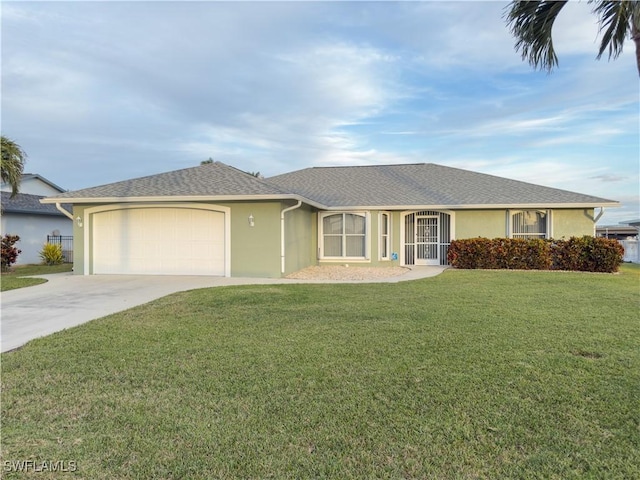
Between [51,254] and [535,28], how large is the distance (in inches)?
824

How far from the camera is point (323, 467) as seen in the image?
2652 millimetres

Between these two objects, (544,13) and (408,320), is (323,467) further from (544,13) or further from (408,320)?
(544,13)

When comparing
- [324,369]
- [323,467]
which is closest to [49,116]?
[324,369]

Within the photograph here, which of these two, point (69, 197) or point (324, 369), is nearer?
point (324, 369)

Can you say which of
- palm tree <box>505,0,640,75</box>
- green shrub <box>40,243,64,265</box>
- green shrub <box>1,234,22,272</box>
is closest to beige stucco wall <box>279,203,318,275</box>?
palm tree <box>505,0,640,75</box>

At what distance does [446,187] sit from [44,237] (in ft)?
67.0

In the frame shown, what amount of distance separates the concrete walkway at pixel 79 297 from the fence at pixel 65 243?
390 inches

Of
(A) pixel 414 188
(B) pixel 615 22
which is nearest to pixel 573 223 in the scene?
(A) pixel 414 188

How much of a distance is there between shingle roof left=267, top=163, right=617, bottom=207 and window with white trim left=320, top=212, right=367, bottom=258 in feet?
1.97

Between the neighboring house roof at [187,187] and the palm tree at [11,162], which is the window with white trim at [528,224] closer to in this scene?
the neighboring house roof at [187,187]

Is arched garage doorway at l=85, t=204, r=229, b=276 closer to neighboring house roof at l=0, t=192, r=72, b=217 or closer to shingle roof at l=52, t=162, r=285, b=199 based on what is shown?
shingle roof at l=52, t=162, r=285, b=199

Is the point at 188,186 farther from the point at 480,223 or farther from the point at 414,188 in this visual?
the point at 480,223

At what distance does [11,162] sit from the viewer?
15055mm

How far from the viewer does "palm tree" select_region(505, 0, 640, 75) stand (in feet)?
20.2
